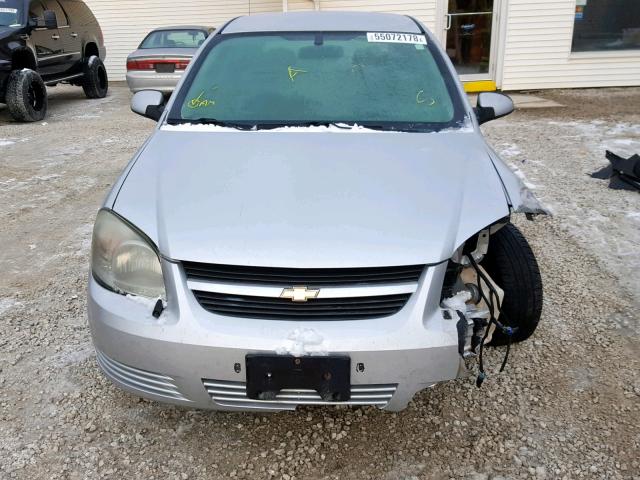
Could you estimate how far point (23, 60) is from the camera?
888 centimetres

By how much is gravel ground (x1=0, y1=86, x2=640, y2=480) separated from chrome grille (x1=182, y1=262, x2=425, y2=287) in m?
0.75

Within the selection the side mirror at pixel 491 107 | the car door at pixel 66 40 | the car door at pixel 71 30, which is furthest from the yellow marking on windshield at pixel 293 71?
the car door at pixel 71 30

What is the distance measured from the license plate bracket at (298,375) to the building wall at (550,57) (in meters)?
10.1

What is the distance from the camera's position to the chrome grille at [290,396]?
6.20ft

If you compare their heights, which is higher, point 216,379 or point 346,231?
point 346,231

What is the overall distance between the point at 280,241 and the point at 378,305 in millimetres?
400

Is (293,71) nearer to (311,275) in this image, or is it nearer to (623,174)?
(311,275)

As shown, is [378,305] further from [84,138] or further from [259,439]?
[84,138]

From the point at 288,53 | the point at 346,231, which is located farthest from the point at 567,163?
the point at 346,231

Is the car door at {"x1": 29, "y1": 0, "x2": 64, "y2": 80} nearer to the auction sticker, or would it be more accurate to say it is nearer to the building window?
the auction sticker

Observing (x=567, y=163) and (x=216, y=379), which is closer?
(x=216, y=379)

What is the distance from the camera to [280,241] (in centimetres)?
192

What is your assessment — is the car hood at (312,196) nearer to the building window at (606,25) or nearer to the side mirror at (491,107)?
the side mirror at (491,107)

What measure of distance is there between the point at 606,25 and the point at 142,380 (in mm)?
11267
